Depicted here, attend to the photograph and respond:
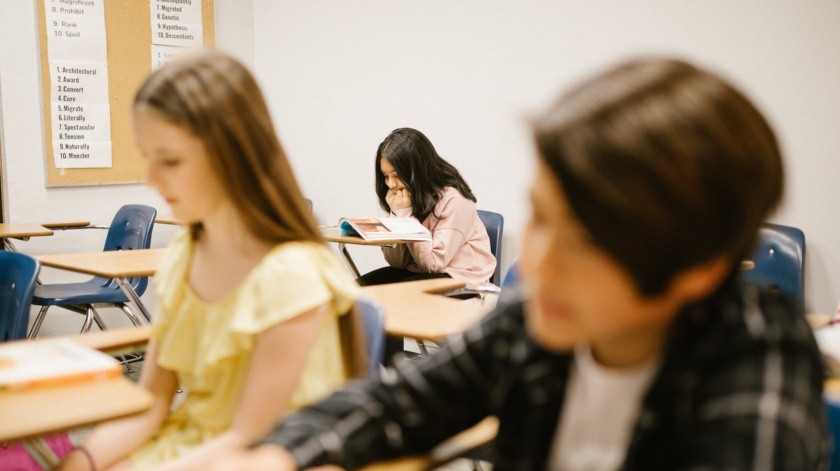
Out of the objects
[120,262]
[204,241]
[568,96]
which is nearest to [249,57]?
[120,262]

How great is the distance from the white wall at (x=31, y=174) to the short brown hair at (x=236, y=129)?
372cm

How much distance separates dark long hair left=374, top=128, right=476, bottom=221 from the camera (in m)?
3.54

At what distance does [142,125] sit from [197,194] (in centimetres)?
14

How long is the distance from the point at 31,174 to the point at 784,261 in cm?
414

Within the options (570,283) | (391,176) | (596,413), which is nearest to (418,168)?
(391,176)

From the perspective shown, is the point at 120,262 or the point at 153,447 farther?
the point at 120,262

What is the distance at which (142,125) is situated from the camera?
1105mm

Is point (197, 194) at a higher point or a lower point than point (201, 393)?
higher

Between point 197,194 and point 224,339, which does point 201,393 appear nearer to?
point 224,339

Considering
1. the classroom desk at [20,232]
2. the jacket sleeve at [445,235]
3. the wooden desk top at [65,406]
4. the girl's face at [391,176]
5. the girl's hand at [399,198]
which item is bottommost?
the classroom desk at [20,232]

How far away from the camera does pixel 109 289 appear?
369 cm

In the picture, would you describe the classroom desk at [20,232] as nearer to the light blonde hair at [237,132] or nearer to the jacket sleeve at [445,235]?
the jacket sleeve at [445,235]

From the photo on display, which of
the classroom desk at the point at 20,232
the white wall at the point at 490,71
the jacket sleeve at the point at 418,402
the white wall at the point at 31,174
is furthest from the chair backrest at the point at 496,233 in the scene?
the jacket sleeve at the point at 418,402

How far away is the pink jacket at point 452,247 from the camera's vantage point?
11.2 feet
